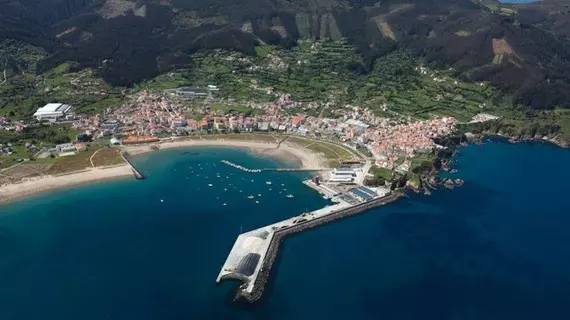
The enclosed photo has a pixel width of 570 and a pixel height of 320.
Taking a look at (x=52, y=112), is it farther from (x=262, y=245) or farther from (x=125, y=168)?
(x=262, y=245)

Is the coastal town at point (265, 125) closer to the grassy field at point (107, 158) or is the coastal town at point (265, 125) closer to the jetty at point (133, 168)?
the grassy field at point (107, 158)

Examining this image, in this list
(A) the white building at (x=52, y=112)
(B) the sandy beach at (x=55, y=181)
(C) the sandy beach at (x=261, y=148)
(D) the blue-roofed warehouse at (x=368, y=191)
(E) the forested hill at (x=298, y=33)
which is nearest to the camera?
(B) the sandy beach at (x=55, y=181)

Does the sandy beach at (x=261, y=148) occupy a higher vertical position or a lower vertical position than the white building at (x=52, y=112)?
lower

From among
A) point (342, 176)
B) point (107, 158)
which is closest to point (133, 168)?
point (107, 158)

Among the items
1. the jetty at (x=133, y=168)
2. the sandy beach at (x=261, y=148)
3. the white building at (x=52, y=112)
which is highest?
the white building at (x=52, y=112)

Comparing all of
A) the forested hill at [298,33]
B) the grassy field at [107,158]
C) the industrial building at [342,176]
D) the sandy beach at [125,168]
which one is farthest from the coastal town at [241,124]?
the forested hill at [298,33]

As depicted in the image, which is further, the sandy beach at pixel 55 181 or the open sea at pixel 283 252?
the sandy beach at pixel 55 181

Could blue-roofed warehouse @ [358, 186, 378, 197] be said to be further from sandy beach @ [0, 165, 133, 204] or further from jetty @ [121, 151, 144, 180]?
sandy beach @ [0, 165, 133, 204]

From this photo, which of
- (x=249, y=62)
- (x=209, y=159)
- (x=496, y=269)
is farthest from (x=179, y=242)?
(x=249, y=62)
